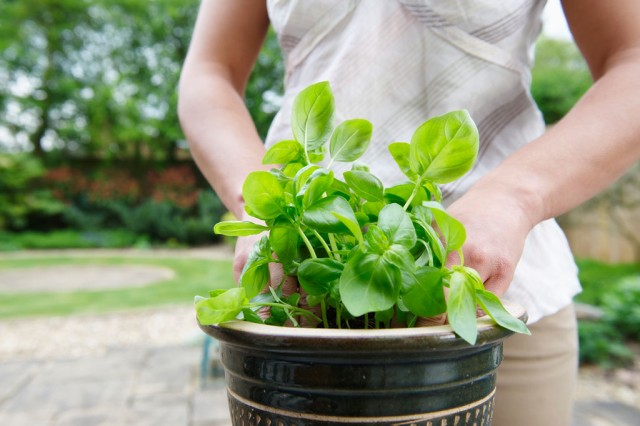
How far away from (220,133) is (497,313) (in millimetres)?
528

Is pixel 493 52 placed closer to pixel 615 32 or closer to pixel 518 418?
pixel 615 32

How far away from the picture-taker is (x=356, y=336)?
0.44m

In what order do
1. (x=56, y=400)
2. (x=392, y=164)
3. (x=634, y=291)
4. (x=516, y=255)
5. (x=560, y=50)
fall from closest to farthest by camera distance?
(x=516, y=255) → (x=392, y=164) → (x=56, y=400) → (x=634, y=291) → (x=560, y=50)

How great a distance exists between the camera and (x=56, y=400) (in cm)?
348

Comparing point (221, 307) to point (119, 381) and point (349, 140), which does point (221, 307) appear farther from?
point (119, 381)

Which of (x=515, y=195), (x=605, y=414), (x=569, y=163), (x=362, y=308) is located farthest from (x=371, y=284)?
(x=605, y=414)

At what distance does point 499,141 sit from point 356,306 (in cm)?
57

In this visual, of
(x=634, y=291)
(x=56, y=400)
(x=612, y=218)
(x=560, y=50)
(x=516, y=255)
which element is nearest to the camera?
(x=516, y=255)

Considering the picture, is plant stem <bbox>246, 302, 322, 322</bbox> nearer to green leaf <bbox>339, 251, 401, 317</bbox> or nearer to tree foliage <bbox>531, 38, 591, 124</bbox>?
green leaf <bbox>339, 251, 401, 317</bbox>

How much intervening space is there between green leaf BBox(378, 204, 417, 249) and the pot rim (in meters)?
0.07

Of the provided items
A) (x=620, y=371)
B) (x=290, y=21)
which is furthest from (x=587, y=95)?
(x=620, y=371)

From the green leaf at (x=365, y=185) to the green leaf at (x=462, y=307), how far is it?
10 cm

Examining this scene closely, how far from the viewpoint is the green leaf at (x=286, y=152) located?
59 centimetres

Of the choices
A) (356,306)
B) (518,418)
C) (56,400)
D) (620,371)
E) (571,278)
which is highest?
(356,306)
